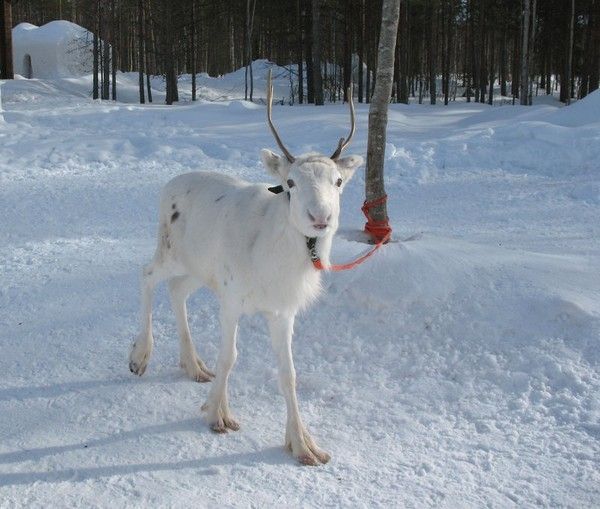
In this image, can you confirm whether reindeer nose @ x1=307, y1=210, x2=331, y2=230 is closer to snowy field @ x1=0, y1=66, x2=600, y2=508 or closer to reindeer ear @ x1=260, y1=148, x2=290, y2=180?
reindeer ear @ x1=260, y1=148, x2=290, y2=180

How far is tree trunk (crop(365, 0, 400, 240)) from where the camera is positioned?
6.21m

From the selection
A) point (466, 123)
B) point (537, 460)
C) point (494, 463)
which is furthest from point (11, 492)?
point (466, 123)

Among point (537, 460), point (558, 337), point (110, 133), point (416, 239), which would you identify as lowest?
point (537, 460)

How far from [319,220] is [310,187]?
19 centimetres

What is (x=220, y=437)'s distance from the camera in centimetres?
374

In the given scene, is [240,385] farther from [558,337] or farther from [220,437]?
[558,337]

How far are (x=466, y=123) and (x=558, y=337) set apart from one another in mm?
12240

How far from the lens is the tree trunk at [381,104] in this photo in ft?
20.4

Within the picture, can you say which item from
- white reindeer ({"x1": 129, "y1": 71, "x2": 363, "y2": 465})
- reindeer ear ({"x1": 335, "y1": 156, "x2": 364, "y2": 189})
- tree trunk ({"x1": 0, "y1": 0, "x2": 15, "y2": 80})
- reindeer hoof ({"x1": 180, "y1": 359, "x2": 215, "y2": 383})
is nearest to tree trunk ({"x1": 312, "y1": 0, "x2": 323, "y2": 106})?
tree trunk ({"x1": 0, "y1": 0, "x2": 15, "y2": 80})

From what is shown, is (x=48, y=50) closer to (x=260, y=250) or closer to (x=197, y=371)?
(x=197, y=371)

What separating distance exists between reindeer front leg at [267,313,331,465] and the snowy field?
88 millimetres

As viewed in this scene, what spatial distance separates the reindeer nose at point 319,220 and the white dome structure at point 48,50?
33634 mm

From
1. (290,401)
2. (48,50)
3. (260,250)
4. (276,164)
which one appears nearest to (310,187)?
(276,164)

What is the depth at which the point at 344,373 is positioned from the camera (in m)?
4.56
